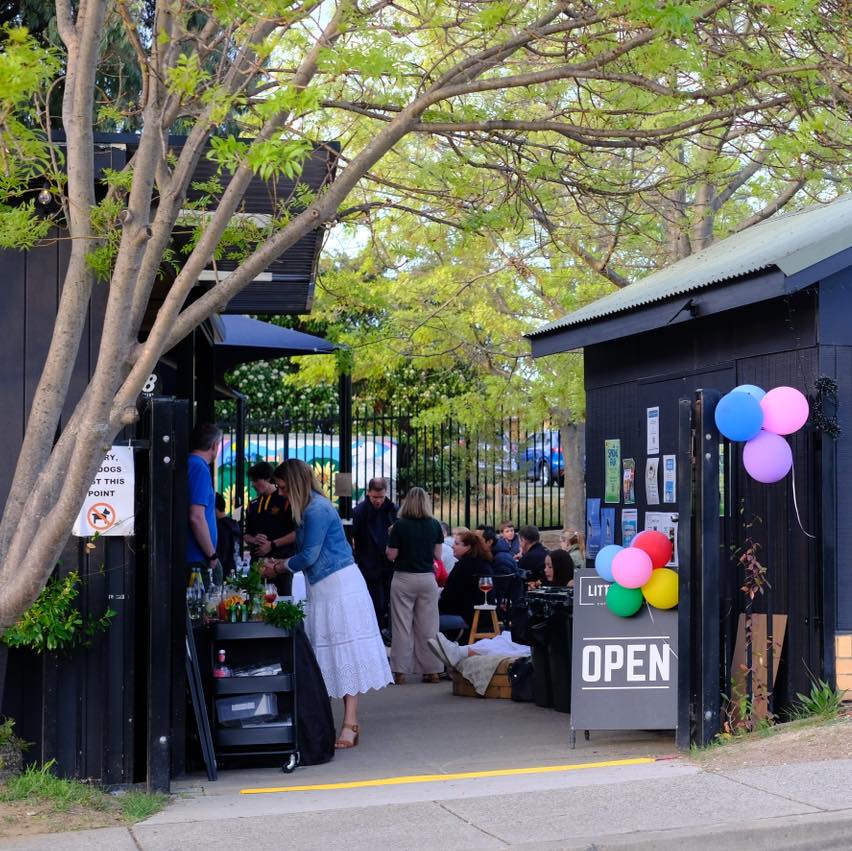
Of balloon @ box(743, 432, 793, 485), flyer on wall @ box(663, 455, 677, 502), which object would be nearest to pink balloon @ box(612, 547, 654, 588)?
balloon @ box(743, 432, 793, 485)

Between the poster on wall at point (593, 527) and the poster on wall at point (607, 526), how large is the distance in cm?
8

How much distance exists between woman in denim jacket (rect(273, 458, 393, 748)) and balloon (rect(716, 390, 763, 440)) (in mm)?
2767

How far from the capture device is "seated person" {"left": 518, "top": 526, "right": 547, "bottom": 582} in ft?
42.1

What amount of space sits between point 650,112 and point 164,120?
3270mm

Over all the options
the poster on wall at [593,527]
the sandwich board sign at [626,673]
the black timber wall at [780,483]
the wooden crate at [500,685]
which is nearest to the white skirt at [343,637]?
the sandwich board sign at [626,673]

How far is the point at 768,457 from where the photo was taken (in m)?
7.27

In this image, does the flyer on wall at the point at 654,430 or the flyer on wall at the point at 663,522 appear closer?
the flyer on wall at the point at 663,522

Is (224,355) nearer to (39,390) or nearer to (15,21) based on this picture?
(15,21)

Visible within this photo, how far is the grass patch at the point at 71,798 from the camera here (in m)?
6.19

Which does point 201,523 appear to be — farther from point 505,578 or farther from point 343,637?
point 505,578

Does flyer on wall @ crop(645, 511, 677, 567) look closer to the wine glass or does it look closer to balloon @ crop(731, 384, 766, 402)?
balloon @ crop(731, 384, 766, 402)

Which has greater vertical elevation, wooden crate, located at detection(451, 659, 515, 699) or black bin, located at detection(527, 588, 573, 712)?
black bin, located at detection(527, 588, 573, 712)

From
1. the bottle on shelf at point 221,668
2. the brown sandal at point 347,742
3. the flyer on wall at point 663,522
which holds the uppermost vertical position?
the flyer on wall at point 663,522

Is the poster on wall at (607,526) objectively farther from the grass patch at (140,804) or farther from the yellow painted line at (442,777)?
the grass patch at (140,804)
